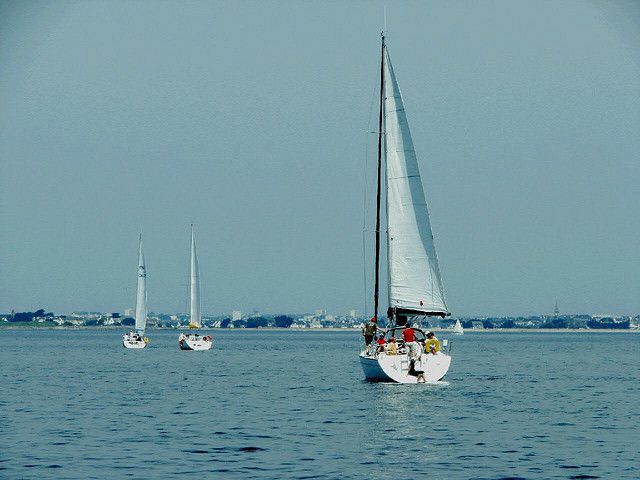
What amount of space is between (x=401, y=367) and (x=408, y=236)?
300 inches

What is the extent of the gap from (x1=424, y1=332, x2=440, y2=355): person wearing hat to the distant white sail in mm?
2617

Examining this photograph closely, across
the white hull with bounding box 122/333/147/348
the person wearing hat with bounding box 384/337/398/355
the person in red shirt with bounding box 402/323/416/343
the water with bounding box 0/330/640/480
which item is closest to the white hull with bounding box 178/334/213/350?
the white hull with bounding box 122/333/147/348

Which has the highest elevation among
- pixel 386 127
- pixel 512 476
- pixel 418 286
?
pixel 386 127

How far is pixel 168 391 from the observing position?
195 feet

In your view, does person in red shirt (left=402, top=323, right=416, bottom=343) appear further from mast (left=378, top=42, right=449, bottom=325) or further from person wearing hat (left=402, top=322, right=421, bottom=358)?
mast (left=378, top=42, right=449, bottom=325)

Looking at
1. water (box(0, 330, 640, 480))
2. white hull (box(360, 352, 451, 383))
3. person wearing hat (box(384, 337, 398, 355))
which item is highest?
person wearing hat (box(384, 337, 398, 355))

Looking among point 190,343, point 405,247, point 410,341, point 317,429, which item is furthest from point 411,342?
point 190,343

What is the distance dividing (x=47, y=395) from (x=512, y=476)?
108 feet

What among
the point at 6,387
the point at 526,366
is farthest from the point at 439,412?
the point at 526,366

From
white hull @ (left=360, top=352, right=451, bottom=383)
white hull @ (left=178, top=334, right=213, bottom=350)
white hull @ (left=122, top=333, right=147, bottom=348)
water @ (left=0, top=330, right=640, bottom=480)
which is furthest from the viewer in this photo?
Result: white hull @ (left=122, top=333, right=147, bottom=348)

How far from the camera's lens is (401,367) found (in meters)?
53.9

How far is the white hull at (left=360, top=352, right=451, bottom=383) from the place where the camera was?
54.0 metres

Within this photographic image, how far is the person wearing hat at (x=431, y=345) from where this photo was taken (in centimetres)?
5453

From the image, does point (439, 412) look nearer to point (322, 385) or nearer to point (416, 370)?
point (416, 370)
